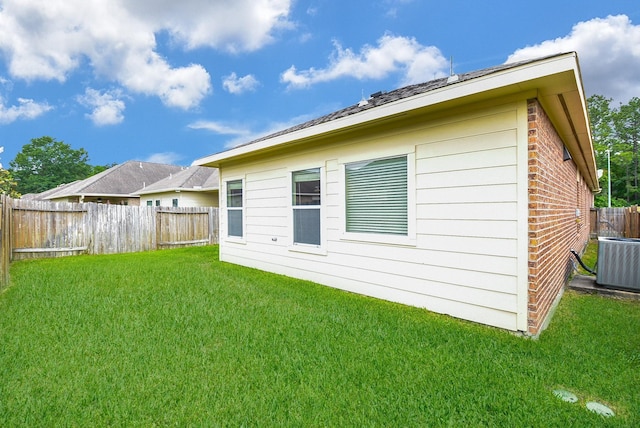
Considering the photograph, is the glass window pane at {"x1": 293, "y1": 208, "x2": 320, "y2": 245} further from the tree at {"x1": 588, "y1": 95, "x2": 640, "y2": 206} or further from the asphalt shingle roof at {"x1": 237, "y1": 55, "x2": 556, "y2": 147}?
the tree at {"x1": 588, "y1": 95, "x2": 640, "y2": 206}

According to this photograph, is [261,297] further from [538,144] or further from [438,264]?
[538,144]

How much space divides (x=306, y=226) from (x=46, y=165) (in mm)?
54393

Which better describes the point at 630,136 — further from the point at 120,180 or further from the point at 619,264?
the point at 120,180

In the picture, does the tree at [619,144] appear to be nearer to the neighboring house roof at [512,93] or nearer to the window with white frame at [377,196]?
the neighboring house roof at [512,93]

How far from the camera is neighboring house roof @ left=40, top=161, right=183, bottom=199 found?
20703mm

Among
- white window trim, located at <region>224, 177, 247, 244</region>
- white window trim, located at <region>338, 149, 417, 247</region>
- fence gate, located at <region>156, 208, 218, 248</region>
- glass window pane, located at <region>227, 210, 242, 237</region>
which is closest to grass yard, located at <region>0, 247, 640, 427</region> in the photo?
white window trim, located at <region>338, 149, 417, 247</region>

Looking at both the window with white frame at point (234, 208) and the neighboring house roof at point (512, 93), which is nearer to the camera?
the neighboring house roof at point (512, 93)

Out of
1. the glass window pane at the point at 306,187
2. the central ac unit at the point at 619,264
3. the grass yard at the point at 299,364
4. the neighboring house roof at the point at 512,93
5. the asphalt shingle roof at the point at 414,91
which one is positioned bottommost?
the grass yard at the point at 299,364

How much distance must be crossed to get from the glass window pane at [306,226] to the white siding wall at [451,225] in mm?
253

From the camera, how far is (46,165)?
4425 centimetres

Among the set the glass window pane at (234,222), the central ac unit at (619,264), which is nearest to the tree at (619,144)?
the central ac unit at (619,264)

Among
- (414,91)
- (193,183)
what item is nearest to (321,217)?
(414,91)

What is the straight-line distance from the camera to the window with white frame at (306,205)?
19.3 ft

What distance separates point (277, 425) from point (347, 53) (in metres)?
16.2
